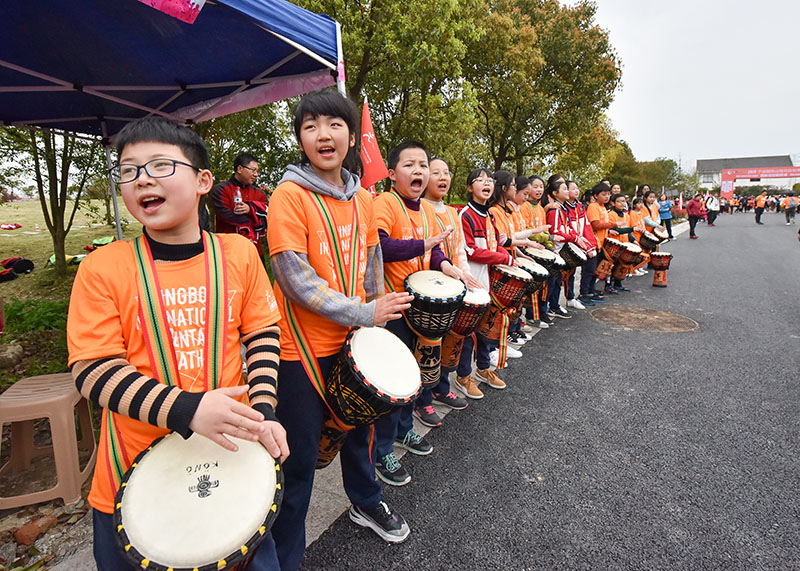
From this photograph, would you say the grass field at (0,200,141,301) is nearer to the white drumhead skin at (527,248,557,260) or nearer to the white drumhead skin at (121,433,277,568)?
the white drumhead skin at (121,433,277,568)

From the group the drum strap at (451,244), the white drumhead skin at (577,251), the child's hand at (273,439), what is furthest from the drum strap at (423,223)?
the white drumhead skin at (577,251)

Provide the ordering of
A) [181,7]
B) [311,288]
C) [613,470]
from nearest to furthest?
[311,288] → [181,7] → [613,470]

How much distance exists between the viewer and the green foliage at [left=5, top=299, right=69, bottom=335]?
10.3 feet

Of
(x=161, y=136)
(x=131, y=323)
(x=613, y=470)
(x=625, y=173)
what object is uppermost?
(x=625, y=173)

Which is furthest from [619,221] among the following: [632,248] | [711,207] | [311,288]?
[711,207]

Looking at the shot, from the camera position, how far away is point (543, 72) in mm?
15930

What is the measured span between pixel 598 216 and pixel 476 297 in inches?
201

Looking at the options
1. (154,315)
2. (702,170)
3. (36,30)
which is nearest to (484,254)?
(154,315)

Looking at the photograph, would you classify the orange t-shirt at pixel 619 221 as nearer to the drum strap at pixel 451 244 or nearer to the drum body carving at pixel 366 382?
the drum strap at pixel 451 244

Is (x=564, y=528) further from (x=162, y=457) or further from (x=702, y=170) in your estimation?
(x=702, y=170)

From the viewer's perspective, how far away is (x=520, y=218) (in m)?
5.04

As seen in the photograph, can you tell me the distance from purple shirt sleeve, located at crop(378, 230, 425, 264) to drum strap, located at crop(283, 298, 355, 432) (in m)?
0.85

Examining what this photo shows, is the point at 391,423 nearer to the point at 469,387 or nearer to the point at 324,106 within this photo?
the point at 469,387

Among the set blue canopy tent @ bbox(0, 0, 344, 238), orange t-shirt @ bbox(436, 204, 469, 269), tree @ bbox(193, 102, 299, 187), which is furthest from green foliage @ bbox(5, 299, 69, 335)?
tree @ bbox(193, 102, 299, 187)
